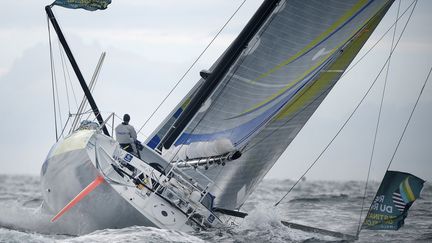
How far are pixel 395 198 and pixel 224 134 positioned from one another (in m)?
3.30

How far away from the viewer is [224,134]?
47.8 feet

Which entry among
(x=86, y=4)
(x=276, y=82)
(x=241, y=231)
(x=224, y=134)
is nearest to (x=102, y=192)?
(x=241, y=231)

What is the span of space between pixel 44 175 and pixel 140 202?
83.7 inches

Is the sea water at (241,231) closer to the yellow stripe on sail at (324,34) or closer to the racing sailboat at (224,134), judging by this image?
the racing sailboat at (224,134)

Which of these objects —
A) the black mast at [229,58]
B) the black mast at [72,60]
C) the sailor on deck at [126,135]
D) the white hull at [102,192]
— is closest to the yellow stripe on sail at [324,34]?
the black mast at [229,58]

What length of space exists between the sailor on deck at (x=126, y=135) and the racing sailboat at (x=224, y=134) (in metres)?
0.20

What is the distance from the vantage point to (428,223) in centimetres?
1603

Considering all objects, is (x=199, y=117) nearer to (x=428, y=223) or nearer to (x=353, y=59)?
(x=353, y=59)

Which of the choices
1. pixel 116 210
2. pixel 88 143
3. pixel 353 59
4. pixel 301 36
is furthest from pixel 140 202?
pixel 353 59

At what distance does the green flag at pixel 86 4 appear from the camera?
15.5 m

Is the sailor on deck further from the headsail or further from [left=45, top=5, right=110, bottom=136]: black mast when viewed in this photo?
the headsail

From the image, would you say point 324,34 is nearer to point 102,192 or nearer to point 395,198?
point 395,198

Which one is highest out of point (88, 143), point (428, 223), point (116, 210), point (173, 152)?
point (428, 223)

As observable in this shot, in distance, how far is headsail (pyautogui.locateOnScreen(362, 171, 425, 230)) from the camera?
12430 millimetres
